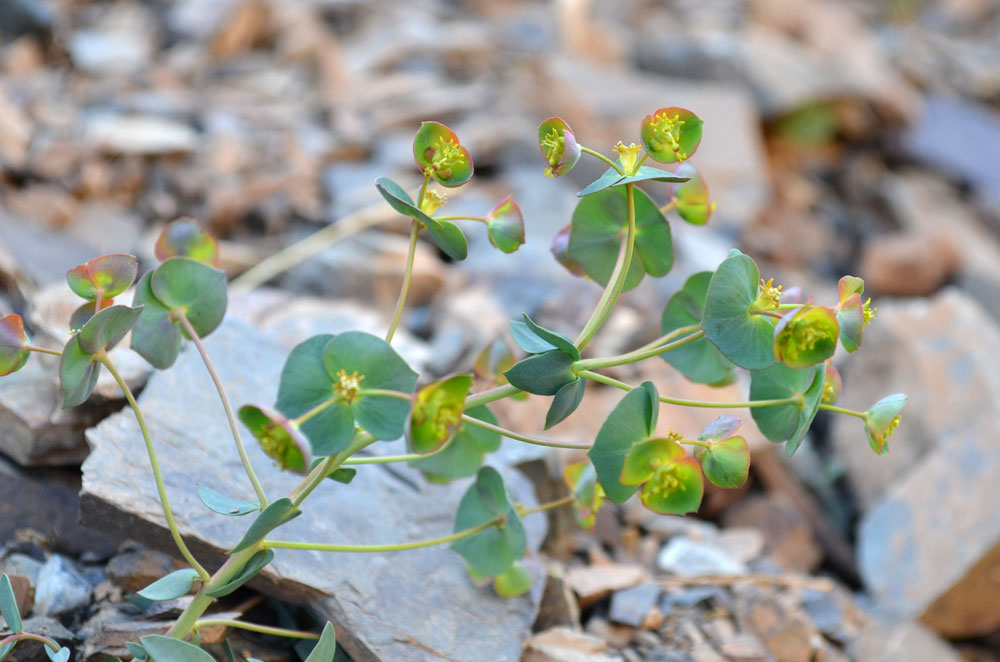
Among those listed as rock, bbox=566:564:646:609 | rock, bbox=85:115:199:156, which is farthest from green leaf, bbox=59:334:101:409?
rock, bbox=85:115:199:156

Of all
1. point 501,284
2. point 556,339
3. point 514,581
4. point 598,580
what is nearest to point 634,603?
point 598,580

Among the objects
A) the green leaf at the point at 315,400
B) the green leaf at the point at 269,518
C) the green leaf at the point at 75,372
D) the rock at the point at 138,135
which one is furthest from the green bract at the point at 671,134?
the rock at the point at 138,135

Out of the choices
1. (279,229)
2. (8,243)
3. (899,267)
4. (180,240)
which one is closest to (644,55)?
(899,267)

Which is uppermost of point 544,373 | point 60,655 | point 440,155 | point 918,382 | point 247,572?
point 440,155

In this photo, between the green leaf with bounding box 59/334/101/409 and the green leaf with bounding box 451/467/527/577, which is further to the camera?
the green leaf with bounding box 451/467/527/577

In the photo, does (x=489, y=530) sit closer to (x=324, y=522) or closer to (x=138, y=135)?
(x=324, y=522)

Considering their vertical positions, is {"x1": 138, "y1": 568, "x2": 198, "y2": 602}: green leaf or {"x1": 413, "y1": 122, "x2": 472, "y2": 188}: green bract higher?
{"x1": 413, "y1": 122, "x2": 472, "y2": 188}: green bract

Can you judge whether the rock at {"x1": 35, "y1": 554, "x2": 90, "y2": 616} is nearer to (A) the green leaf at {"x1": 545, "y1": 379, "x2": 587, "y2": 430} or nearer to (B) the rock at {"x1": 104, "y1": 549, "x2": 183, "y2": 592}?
(B) the rock at {"x1": 104, "y1": 549, "x2": 183, "y2": 592}
